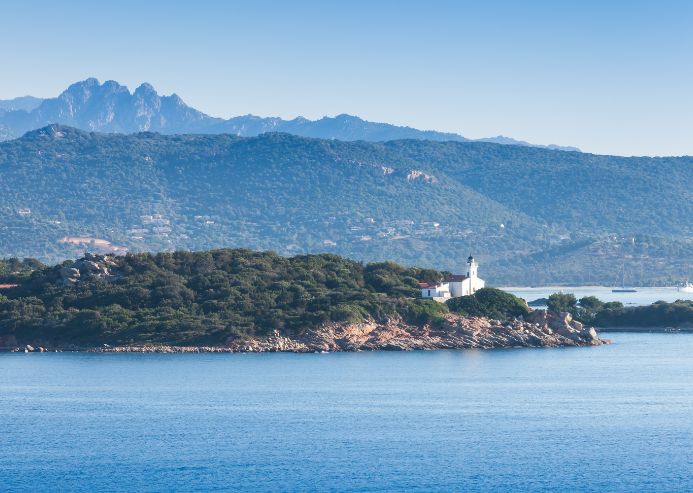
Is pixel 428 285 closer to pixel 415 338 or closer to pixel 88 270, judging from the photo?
pixel 415 338

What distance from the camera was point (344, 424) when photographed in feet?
200

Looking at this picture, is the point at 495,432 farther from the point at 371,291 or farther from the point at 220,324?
the point at 371,291

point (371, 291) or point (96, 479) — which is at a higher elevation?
point (371, 291)

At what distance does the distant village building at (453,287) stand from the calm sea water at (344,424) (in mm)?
19307

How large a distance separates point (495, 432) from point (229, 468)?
1287 centimetres

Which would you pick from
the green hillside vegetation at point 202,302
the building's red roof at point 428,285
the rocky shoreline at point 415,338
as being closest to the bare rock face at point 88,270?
the green hillside vegetation at point 202,302

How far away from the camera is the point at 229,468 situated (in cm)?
5100

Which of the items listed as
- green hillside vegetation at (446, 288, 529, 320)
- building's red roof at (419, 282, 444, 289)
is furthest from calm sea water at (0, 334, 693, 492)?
building's red roof at (419, 282, 444, 289)

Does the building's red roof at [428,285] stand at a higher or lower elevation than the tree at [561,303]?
higher

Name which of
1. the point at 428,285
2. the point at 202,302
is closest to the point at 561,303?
the point at 428,285

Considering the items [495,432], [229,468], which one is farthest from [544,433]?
[229,468]

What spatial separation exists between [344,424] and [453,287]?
54.5 meters

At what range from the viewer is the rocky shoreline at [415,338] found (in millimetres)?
97438

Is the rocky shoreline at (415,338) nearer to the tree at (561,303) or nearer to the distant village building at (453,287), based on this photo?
the distant village building at (453,287)
